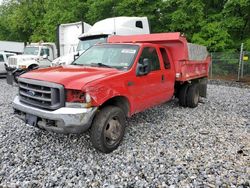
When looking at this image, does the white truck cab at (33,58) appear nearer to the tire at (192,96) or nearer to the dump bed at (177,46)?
the dump bed at (177,46)

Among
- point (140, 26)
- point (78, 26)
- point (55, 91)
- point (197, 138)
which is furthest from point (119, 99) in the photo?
point (78, 26)

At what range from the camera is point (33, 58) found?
1453cm

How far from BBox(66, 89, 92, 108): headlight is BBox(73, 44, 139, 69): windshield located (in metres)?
1.29

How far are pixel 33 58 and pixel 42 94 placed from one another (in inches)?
465

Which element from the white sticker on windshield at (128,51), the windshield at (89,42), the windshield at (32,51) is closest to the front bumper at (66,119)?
the white sticker on windshield at (128,51)

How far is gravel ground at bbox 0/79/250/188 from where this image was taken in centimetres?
335

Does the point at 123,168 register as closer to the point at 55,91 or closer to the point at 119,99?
the point at 119,99

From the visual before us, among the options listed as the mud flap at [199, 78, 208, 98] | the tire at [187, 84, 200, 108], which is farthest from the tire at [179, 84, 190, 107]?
the mud flap at [199, 78, 208, 98]

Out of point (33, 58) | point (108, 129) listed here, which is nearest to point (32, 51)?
point (33, 58)

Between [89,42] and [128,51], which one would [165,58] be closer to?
[128,51]

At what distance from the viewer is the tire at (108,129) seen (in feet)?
12.8

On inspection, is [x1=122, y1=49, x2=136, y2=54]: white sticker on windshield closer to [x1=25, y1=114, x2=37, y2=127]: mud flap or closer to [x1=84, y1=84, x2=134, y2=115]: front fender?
[x1=84, y1=84, x2=134, y2=115]: front fender

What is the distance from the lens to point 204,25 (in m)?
16.9

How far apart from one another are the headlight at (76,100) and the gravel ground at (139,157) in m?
0.98
